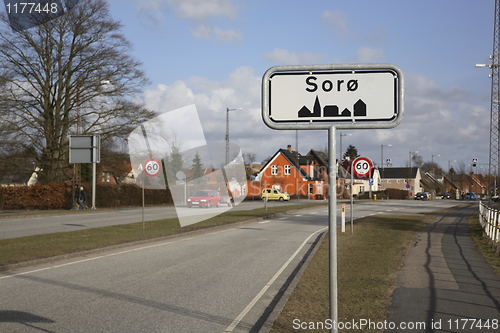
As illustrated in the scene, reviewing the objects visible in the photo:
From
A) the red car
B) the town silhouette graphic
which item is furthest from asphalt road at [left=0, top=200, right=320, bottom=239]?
the town silhouette graphic

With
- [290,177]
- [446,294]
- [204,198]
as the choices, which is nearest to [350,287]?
[446,294]

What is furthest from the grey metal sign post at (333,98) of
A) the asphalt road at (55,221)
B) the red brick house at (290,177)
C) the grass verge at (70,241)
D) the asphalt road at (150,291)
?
the red brick house at (290,177)

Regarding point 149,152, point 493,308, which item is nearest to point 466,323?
point 493,308

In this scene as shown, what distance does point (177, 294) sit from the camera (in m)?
7.54

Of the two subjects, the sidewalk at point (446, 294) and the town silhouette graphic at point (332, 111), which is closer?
the town silhouette graphic at point (332, 111)

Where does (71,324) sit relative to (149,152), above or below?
below

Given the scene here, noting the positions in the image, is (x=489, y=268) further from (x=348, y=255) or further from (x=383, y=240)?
(x=383, y=240)

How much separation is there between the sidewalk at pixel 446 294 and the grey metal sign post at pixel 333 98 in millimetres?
3375

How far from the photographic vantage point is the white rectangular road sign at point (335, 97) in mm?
3299

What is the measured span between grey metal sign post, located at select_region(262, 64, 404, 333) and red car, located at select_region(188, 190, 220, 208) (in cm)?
1761

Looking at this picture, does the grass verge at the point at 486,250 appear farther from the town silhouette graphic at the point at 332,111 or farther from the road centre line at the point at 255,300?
the town silhouette graphic at the point at 332,111

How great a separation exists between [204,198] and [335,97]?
71.1 ft

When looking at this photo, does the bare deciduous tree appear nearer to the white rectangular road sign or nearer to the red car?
the red car

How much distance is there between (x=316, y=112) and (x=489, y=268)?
28.4 ft
